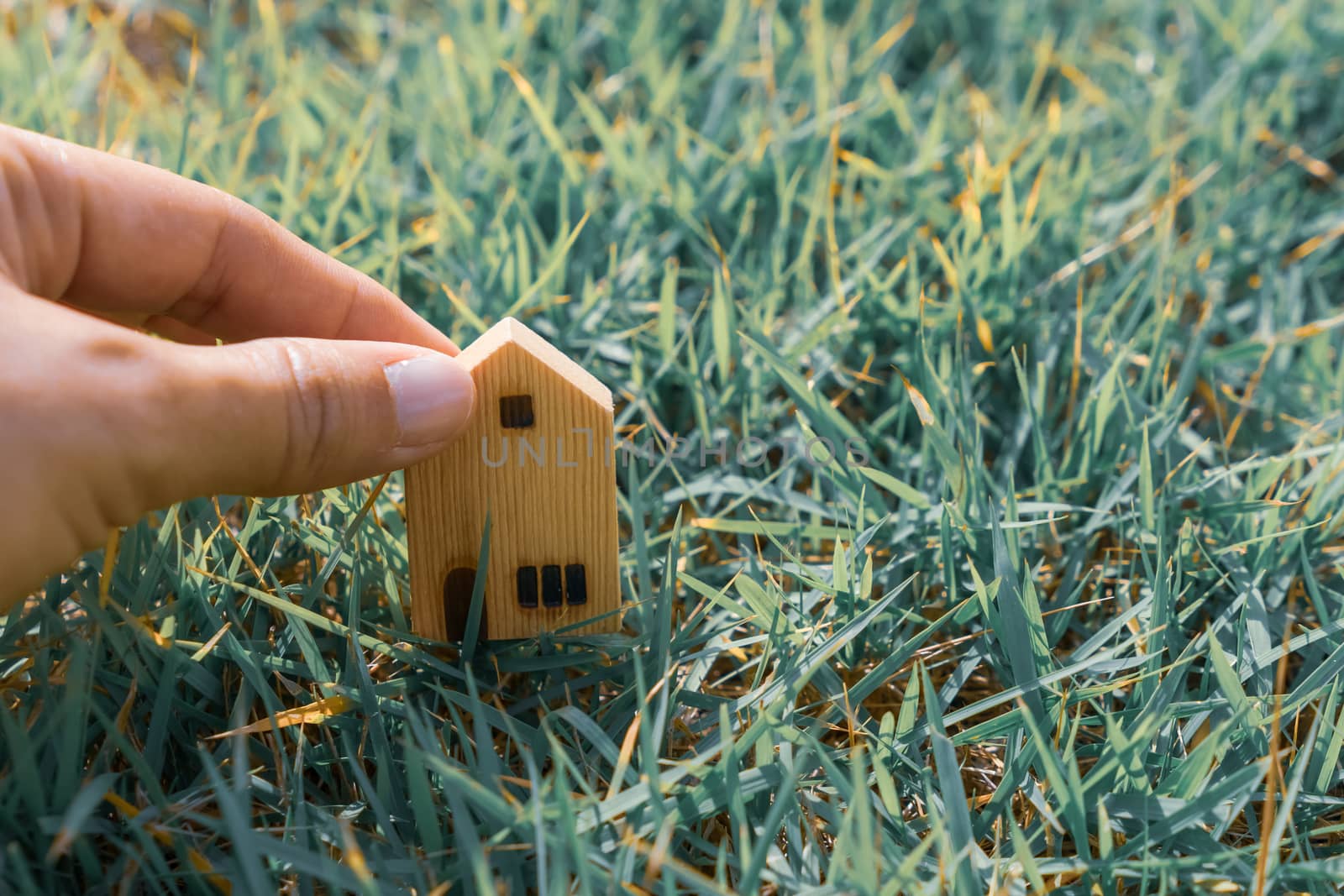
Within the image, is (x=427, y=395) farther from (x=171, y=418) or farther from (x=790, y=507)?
(x=790, y=507)

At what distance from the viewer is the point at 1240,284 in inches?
75.4

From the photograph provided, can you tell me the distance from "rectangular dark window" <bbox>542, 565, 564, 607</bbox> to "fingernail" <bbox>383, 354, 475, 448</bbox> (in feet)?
0.65

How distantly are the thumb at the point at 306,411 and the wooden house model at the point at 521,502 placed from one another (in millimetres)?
50

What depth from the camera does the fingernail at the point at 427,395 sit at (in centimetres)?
99

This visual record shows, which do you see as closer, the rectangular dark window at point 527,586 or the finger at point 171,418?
the finger at point 171,418

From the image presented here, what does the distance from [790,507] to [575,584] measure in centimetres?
42

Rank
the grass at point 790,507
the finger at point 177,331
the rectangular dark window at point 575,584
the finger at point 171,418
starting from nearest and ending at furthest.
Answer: the finger at point 171,418
the grass at point 790,507
the rectangular dark window at point 575,584
the finger at point 177,331

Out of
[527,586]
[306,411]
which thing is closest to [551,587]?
[527,586]

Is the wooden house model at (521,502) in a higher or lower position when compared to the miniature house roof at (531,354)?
lower

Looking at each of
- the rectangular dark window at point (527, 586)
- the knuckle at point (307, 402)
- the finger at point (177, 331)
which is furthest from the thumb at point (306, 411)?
the finger at point (177, 331)

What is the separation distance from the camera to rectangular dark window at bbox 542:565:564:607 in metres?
1.13

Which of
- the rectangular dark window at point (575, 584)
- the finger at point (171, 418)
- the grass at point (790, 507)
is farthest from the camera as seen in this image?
the rectangular dark window at point (575, 584)

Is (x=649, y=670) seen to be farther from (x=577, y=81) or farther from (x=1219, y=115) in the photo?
(x=1219, y=115)

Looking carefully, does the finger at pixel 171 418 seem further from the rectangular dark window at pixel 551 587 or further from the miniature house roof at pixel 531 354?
the rectangular dark window at pixel 551 587
